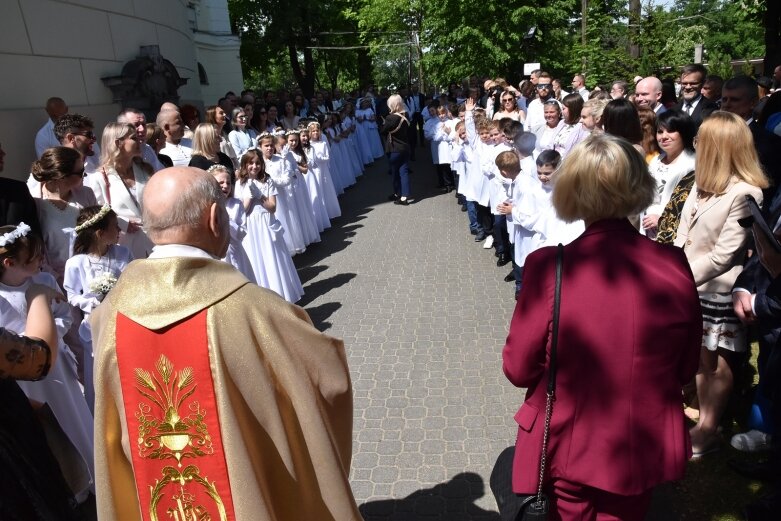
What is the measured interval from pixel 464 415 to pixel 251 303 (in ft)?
8.91

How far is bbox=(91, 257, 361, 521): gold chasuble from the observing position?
2.04 metres

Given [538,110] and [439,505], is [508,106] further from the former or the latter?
[439,505]

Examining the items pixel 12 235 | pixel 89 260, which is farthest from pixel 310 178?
pixel 12 235

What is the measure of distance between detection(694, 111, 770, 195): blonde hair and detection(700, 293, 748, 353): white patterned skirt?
2.20ft

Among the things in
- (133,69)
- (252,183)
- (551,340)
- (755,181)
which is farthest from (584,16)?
(551,340)

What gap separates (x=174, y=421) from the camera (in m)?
2.12

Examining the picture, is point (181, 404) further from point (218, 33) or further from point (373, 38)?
point (373, 38)

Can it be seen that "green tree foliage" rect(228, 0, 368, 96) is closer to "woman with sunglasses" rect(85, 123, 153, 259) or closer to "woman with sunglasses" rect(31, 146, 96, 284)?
"woman with sunglasses" rect(85, 123, 153, 259)

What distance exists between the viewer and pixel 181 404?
2102 millimetres

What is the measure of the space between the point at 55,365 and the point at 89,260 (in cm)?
77

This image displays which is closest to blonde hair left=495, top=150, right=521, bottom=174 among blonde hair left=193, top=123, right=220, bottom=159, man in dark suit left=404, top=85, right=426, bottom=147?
blonde hair left=193, top=123, right=220, bottom=159

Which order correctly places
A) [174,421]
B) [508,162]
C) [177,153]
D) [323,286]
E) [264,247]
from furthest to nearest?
[323,286] → [177,153] → [264,247] → [508,162] → [174,421]

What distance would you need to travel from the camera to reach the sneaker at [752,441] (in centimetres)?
374

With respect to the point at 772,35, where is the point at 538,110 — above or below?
below
